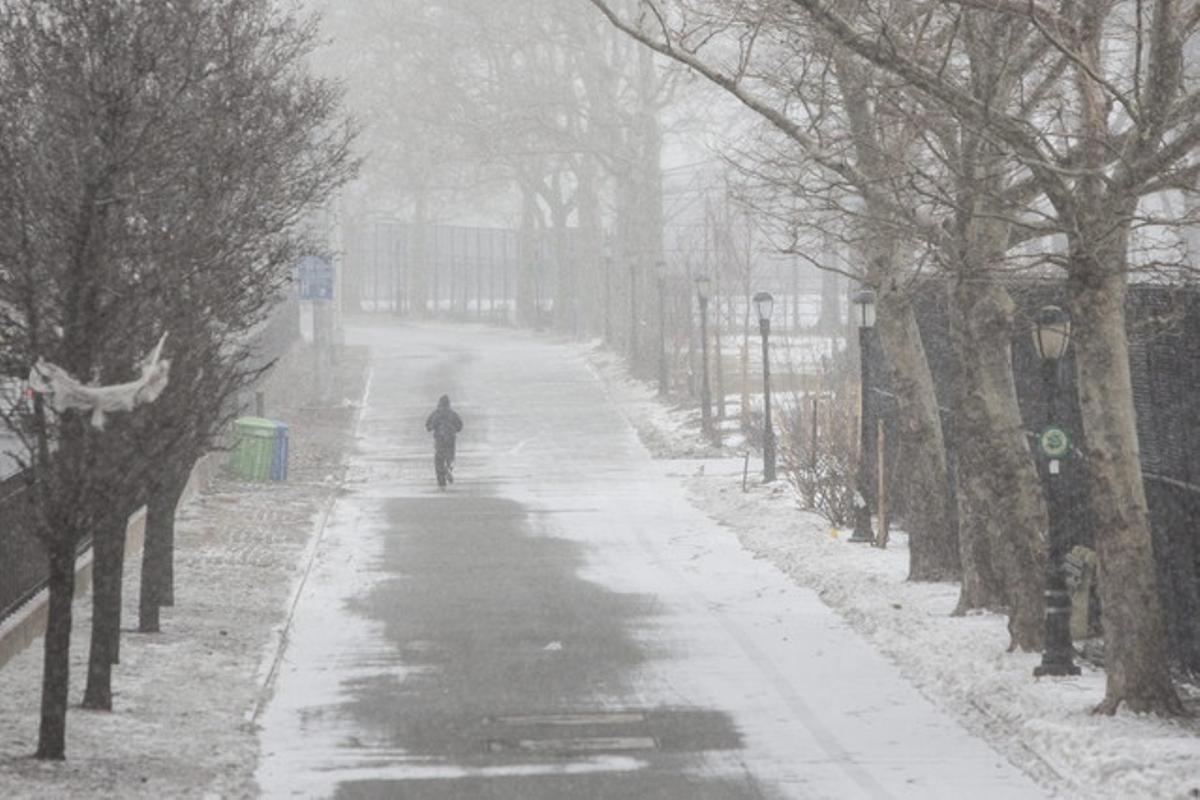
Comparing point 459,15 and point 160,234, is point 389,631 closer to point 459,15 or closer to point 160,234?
point 160,234

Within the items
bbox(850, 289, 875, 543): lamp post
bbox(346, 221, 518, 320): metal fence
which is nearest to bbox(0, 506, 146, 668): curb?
bbox(850, 289, 875, 543): lamp post

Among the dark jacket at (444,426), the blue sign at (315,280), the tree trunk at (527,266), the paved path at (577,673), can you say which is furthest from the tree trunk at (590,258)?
the paved path at (577,673)

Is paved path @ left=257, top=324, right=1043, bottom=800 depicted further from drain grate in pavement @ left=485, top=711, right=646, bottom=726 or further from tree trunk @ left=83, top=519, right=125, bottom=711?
tree trunk @ left=83, top=519, right=125, bottom=711

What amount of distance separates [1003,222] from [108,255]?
741 cm

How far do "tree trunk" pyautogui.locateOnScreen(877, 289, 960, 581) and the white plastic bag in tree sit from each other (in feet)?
34.7

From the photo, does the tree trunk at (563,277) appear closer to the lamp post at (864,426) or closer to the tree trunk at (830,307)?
the tree trunk at (830,307)

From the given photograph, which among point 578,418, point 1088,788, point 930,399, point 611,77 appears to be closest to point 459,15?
point 611,77

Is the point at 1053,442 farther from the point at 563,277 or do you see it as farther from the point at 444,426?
the point at 563,277

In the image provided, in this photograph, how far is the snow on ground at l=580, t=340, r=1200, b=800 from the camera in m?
12.6

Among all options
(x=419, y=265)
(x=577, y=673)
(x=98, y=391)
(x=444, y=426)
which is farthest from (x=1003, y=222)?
(x=419, y=265)

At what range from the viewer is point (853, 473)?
2677 centimetres

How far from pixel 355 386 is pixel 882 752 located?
37.4m

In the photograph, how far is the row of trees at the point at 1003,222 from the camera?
13352 millimetres

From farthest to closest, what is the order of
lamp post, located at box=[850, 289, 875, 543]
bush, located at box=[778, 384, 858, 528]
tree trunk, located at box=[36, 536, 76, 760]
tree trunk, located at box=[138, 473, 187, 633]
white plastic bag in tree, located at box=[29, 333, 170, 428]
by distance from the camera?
1. bush, located at box=[778, 384, 858, 528]
2. lamp post, located at box=[850, 289, 875, 543]
3. tree trunk, located at box=[138, 473, 187, 633]
4. tree trunk, located at box=[36, 536, 76, 760]
5. white plastic bag in tree, located at box=[29, 333, 170, 428]
